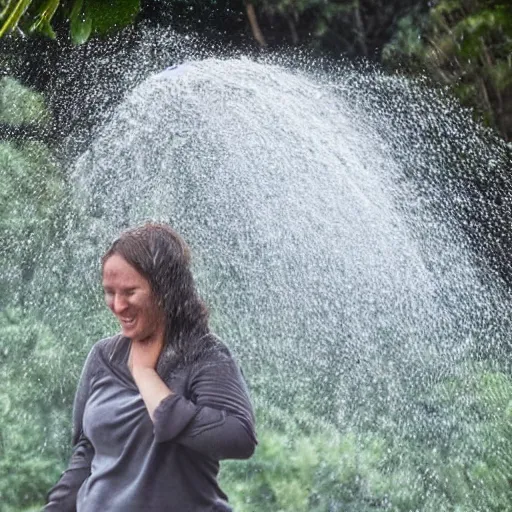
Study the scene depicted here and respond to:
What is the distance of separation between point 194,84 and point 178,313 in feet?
6.33

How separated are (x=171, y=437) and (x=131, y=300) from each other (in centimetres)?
15

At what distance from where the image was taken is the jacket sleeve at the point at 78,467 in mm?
1174

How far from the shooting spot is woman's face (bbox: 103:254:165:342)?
1.10 metres

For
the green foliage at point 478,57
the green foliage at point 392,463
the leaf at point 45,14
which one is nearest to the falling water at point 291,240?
the green foliage at point 392,463

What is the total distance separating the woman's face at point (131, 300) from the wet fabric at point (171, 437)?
1.9 inches

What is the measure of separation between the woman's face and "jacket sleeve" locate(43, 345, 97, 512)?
0.33 feet

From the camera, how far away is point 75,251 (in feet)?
11.3

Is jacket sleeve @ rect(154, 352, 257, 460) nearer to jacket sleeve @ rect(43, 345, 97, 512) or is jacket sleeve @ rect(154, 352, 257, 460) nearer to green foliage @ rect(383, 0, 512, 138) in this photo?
jacket sleeve @ rect(43, 345, 97, 512)

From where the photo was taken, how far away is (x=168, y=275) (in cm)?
110

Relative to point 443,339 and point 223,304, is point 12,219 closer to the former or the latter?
point 223,304

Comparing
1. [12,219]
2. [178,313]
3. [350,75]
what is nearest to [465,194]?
[350,75]

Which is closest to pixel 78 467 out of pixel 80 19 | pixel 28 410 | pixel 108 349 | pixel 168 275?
pixel 108 349

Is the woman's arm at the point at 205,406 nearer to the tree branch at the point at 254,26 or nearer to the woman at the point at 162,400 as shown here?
the woman at the point at 162,400

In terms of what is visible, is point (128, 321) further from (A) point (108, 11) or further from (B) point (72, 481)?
(A) point (108, 11)
